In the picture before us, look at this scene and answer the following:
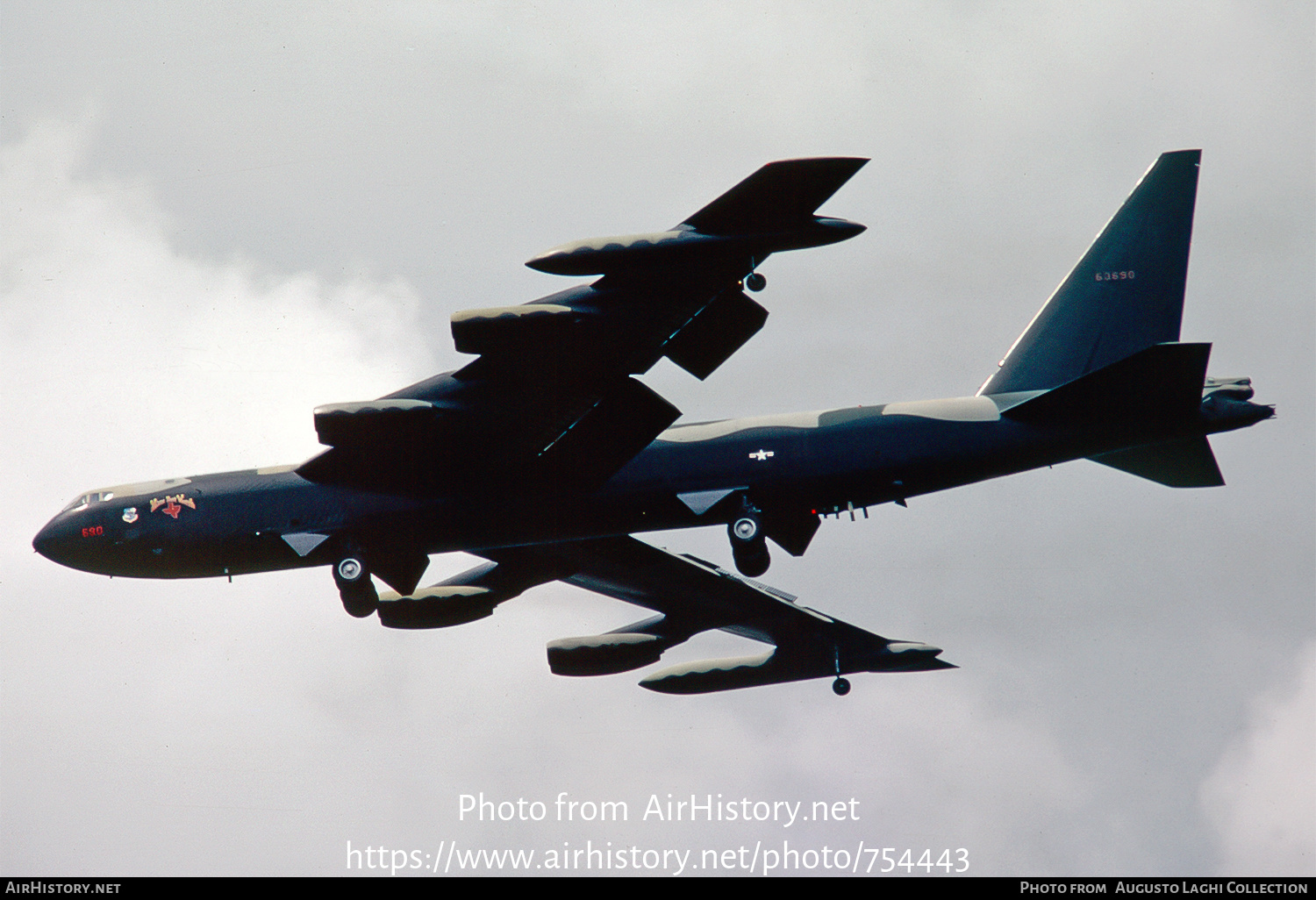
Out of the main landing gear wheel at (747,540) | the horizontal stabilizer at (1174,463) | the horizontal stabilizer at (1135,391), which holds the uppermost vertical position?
the horizontal stabilizer at (1135,391)

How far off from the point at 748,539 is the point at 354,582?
7.20m

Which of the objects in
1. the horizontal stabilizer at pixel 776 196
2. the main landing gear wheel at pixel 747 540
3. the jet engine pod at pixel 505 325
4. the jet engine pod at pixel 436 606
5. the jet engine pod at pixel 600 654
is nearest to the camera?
the horizontal stabilizer at pixel 776 196

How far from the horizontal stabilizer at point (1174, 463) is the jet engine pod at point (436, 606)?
13165mm

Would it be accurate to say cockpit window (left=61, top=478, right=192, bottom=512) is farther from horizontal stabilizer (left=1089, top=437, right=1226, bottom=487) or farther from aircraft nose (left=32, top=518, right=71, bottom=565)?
horizontal stabilizer (left=1089, top=437, right=1226, bottom=487)

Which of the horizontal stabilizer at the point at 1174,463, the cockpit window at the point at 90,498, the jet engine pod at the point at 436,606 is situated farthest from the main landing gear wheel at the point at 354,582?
the horizontal stabilizer at the point at 1174,463

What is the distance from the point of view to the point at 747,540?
25.5 metres

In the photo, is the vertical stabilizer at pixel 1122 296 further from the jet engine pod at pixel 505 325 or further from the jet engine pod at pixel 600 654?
the jet engine pod at pixel 600 654

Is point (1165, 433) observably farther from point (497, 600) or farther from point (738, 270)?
point (497, 600)

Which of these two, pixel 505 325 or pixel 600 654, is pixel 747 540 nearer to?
pixel 505 325

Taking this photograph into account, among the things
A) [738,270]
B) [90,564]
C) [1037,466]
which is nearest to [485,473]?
[738,270]

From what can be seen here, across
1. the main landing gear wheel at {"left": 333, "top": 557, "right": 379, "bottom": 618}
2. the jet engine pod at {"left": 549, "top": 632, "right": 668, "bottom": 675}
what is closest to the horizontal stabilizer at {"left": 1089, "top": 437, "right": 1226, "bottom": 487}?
the jet engine pod at {"left": 549, "top": 632, "right": 668, "bottom": 675}

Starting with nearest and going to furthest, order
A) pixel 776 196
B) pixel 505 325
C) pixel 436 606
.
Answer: pixel 776 196, pixel 505 325, pixel 436 606

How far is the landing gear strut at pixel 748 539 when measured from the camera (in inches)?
1005

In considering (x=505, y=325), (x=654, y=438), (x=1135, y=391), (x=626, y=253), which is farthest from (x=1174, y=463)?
(x=505, y=325)
